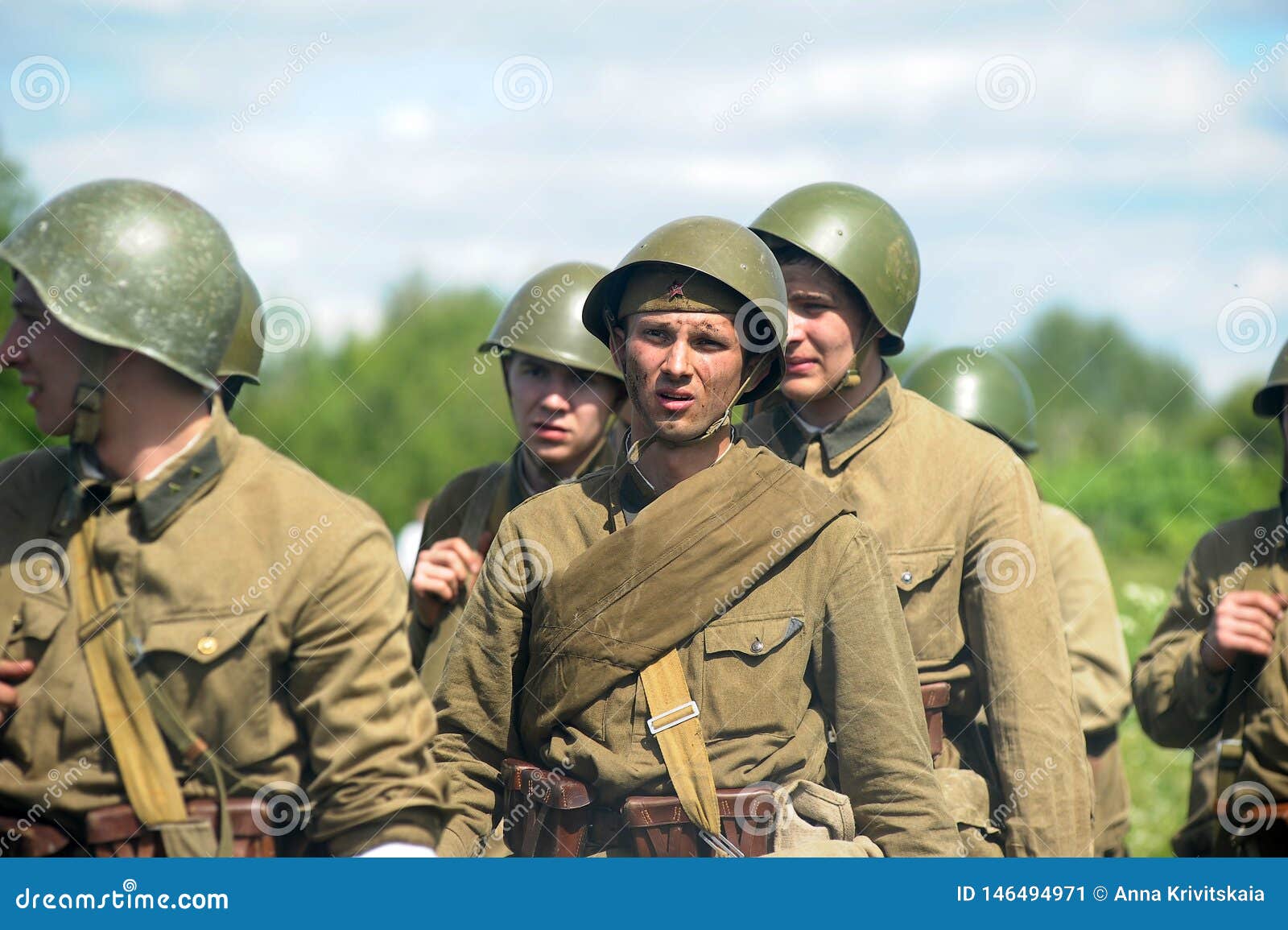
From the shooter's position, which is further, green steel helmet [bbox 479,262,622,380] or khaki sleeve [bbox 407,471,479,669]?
green steel helmet [bbox 479,262,622,380]

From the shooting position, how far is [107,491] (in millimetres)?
4512

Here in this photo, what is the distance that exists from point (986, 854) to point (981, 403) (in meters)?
4.35

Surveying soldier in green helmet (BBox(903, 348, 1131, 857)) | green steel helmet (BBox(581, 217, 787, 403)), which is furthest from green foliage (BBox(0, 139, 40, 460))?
green steel helmet (BBox(581, 217, 787, 403))

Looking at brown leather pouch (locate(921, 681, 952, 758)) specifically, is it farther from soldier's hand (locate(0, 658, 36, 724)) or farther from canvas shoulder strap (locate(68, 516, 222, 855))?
soldier's hand (locate(0, 658, 36, 724))

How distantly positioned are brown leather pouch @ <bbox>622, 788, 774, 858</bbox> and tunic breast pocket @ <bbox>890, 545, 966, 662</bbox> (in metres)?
1.31

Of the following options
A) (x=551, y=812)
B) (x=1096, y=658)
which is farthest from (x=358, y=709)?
(x=1096, y=658)

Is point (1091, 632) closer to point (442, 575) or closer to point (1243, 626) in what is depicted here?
point (1243, 626)

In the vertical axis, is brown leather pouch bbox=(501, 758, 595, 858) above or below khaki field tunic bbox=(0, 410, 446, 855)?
below

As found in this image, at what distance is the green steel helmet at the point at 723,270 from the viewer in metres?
5.17

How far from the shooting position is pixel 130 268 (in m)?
4.40

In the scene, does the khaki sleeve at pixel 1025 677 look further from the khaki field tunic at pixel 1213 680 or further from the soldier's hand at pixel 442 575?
the soldier's hand at pixel 442 575

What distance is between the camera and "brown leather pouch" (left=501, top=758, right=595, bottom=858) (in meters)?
4.96

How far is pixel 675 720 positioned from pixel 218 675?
1422 mm

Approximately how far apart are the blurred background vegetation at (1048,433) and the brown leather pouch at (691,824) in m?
4.79
